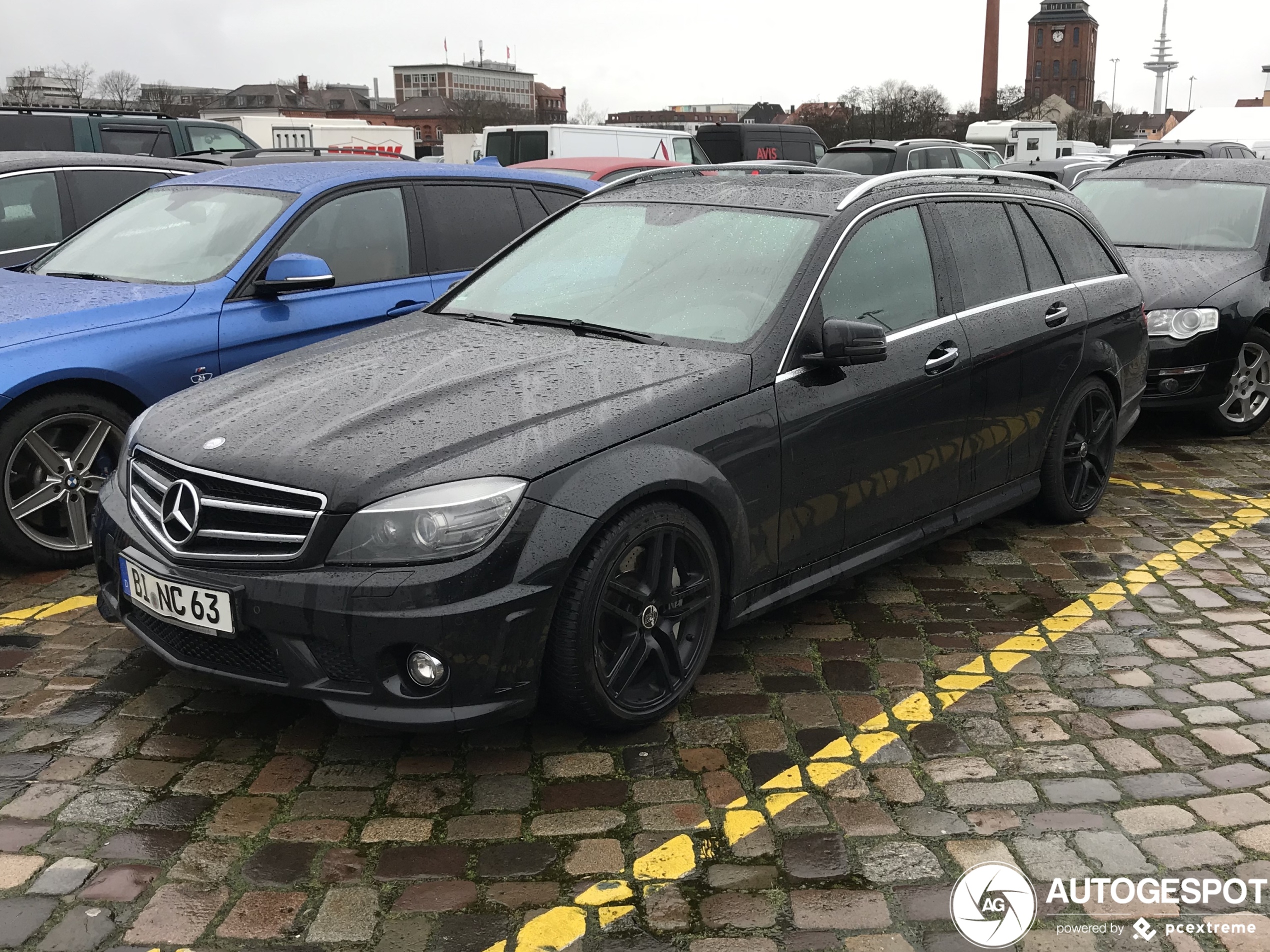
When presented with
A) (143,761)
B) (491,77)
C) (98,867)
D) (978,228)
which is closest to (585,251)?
(978,228)

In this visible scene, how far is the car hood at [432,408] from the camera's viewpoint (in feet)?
10.8

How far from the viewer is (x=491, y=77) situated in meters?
142

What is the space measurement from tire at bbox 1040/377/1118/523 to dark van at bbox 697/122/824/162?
1732 centimetres

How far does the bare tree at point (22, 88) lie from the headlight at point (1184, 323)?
53.6 metres

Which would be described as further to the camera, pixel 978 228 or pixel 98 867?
pixel 978 228

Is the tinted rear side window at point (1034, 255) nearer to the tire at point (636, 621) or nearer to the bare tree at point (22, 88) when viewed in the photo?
the tire at point (636, 621)

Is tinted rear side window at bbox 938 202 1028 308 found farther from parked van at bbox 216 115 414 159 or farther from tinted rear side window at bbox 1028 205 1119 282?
parked van at bbox 216 115 414 159

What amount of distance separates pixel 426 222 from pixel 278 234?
35.4 inches

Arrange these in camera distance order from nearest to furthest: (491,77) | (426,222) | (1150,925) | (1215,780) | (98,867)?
(1150,925), (98,867), (1215,780), (426,222), (491,77)

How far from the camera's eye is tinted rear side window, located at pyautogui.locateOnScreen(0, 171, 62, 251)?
24.2ft

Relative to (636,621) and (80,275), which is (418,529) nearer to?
(636,621)

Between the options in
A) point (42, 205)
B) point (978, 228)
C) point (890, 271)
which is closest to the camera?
point (890, 271)

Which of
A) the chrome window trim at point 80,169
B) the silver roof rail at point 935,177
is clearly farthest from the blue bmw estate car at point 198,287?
the silver roof rail at point 935,177

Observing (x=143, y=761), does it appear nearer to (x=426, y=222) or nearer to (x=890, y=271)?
(x=890, y=271)
